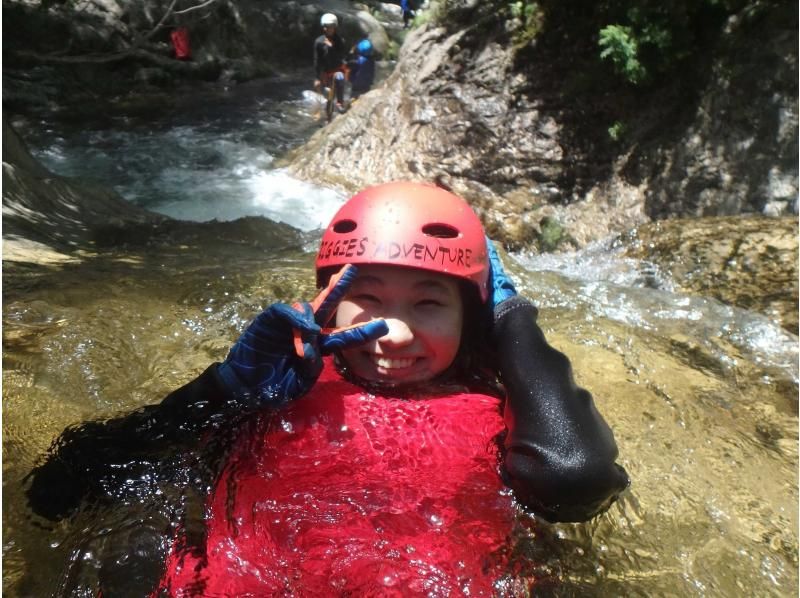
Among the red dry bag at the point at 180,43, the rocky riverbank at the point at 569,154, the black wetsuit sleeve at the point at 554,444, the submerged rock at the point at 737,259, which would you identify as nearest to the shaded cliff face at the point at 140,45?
the red dry bag at the point at 180,43

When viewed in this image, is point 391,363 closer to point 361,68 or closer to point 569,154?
point 569,154

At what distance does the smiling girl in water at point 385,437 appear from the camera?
1.87m

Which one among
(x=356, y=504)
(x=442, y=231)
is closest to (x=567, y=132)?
(x=442, y=231)

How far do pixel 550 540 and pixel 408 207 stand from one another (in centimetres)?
134

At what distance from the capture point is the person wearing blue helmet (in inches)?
512

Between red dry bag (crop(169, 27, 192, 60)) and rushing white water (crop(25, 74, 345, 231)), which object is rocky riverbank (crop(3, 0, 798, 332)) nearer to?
rushing white water (crop(25, 74, 345, 231))

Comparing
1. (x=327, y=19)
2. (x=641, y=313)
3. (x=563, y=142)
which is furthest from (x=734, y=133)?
(x=327, y=19)

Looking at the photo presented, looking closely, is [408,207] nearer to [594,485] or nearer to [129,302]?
[594,485]

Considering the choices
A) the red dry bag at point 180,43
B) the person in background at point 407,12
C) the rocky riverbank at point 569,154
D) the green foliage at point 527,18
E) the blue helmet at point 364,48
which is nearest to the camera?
the rocky riverbank at point 569,154

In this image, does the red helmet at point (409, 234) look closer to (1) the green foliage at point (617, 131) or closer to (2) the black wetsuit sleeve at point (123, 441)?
(2) the black wetsuit sleeve at point (123, 441)

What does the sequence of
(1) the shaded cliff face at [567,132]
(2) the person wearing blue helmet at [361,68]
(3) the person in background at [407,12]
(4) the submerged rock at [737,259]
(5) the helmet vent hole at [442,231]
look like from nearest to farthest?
(5) the helmet vent hole at [442,231]
(4) the submerged rock at [737,259]
(1) the shaded cliff face at [567,132]
(2) the person wearing blue helmet at [361,68]
(3) the person in background at [407,12]

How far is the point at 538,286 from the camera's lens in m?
4.68

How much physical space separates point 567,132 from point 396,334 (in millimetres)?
5639

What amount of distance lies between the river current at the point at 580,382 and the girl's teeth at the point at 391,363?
2.22 feet
